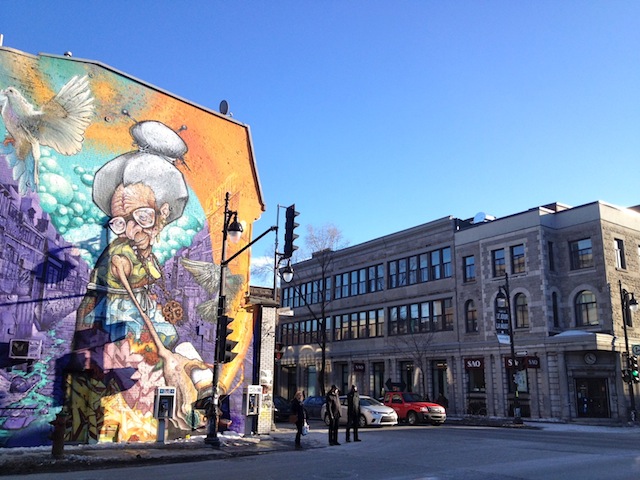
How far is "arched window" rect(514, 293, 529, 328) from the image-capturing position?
35.6 meters

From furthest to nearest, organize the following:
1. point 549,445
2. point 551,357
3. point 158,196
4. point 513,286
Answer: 1. point 513,286
2. point 551,357
3. point 158,196
4. point 549,445

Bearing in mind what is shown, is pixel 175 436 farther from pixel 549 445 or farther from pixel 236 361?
pixel 549 445

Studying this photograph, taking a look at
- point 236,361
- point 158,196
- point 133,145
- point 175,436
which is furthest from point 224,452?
point 133,145

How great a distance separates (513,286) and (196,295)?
904 inches

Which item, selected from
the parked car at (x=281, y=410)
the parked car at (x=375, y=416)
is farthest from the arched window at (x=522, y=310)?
the parked car at (x=281, y=410)

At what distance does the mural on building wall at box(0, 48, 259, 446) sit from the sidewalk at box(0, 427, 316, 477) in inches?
46.3

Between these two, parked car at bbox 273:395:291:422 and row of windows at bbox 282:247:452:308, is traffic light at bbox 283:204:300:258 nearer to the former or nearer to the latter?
parked car at bbox 273:395:291:422

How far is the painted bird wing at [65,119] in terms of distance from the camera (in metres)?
18.3

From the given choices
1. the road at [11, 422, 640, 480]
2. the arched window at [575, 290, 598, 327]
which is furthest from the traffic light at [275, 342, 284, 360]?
the arched window at [575, 290, 598, 327]

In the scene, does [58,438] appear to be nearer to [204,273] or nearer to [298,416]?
[298,416]

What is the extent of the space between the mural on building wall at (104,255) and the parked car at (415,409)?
1073 cm

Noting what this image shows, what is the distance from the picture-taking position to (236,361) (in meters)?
21.4

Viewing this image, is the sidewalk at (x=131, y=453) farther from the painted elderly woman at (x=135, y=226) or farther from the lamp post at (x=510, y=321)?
the lamp post at (x=510, y=321)

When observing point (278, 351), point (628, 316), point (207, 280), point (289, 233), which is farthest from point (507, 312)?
point (289, 233)
